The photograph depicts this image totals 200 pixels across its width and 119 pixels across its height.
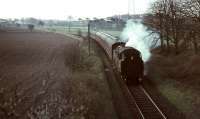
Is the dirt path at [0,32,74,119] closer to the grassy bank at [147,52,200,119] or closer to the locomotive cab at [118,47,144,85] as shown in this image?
the locomotive cab at [118,47,144,85]

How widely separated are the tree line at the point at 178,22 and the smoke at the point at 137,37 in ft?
8.90

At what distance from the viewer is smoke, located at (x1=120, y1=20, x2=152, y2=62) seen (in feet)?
131

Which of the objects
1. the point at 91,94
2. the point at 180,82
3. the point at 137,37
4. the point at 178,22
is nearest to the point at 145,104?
the point at 91,94

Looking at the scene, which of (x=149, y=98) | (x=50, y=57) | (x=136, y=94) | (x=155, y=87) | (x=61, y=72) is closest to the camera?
(x=149, y=98)

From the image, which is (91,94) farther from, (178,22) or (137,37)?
(178,22)

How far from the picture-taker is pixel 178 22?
162 feet

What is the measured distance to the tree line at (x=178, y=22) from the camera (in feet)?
124

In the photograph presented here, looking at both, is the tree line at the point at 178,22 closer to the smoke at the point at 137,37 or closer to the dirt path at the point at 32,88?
the smoke at the point at 137,37

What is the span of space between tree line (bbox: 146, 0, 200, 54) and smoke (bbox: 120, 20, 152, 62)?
271cm

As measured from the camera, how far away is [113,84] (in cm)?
3309

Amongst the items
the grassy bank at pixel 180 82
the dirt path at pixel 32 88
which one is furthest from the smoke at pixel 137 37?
the dirt path at pixel 32 88

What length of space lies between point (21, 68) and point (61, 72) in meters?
5.16

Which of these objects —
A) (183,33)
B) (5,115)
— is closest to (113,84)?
(5,115)

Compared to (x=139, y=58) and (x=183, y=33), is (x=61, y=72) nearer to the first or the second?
(x=139, y=58)
